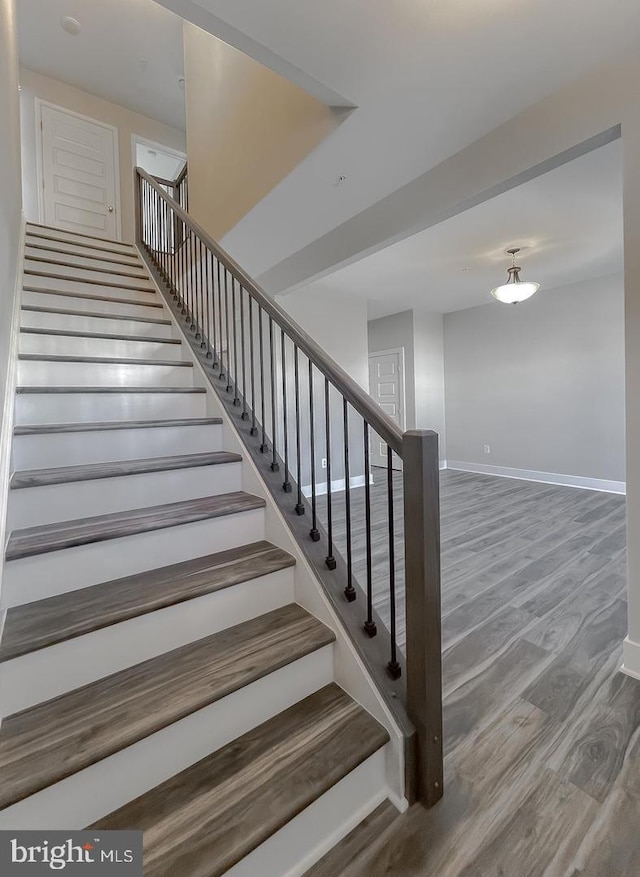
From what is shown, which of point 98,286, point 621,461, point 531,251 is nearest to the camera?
point 98,286

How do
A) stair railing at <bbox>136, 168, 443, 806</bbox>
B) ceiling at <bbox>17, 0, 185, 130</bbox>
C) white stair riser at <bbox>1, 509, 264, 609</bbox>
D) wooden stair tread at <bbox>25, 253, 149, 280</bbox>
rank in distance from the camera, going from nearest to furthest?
stair railing at <bbox>136, 168, 443, 806</bbox> → white stair riser at <bbox>1, 509, 264, 609</bbox> → wooden stair tread at <bbox>25, 253, 149, 280</bbox> → ceiling at <bbox>17, 0, 185, 130</bbox>

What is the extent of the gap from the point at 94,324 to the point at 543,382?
5.35 metres

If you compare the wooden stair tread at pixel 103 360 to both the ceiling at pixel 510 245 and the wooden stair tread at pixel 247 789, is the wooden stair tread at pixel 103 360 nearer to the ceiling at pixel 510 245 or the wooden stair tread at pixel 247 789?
the wooden stair tread at pixel 247 789

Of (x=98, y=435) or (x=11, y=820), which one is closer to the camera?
(x=11, y=820)

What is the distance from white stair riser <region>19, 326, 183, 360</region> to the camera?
85.1 inches

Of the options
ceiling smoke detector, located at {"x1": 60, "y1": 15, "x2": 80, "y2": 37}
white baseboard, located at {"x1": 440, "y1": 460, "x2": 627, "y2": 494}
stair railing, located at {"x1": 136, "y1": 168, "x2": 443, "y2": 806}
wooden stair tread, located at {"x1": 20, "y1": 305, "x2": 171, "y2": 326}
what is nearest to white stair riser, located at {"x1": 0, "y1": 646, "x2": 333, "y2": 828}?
stair railing, located at {"x1": 136, "y1": 168, "x2": 443, "y2": 806}

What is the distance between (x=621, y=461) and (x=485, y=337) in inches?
97.8

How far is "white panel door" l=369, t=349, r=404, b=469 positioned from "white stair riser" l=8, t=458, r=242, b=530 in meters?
4.62

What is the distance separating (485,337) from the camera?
237 inches

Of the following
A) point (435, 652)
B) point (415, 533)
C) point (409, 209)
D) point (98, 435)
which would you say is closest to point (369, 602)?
point (435, 652)

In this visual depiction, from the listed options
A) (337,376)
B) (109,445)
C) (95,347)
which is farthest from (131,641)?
(95,347)

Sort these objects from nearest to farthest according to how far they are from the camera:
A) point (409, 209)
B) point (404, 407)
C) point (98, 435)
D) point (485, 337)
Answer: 1. point (98, 435)
2. point (409, 209)
3. point (485, 337)
4. point (404, 407)

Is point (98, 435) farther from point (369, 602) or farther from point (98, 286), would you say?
point (98, 286)

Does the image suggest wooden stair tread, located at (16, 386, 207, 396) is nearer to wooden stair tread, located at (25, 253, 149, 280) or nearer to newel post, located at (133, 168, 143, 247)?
wooden stair tread, located at (25, 253, 149, 280)
